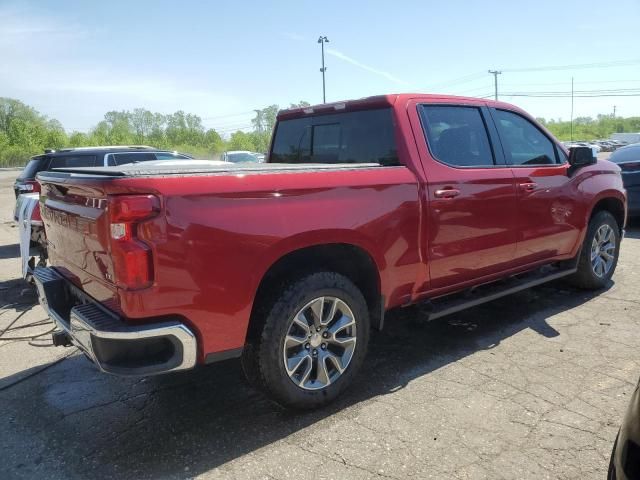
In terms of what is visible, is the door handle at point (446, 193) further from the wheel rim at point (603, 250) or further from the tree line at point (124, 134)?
the tree line at point (124, 134)

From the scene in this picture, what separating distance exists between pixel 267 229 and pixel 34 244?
11.8 feet

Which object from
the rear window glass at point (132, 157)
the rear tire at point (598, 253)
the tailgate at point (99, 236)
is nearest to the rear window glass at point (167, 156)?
the rear window glass at point (132, 157)

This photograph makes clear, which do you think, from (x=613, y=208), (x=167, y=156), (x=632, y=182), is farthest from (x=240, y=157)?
(x=613, y=208)

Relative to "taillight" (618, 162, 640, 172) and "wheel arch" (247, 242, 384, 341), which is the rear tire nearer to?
"wheel arch" (247, 242, 384, 341)

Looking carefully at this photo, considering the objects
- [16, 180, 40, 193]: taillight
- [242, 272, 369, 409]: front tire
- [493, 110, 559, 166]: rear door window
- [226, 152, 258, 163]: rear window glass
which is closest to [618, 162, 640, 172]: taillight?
[493, 110, 559, 166]: rear door window

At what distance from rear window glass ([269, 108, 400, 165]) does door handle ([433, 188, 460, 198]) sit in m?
0.36

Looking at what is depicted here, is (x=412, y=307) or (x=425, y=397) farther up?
(x=412, y=307)

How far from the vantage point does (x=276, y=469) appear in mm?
2588

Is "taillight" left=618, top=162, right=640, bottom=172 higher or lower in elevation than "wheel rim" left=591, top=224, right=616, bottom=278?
higher

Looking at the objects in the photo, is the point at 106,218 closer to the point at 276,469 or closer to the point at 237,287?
the point at 237,287

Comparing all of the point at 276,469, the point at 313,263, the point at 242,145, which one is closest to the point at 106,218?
the point at 313,263

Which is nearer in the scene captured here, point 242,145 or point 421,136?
point 421,136

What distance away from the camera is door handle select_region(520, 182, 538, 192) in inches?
168

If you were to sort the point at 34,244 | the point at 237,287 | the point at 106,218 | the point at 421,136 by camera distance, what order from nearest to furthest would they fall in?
1. the point at 106,218
2. the point at 237,287
3. the point at 421,136
4. the point at 34,244
